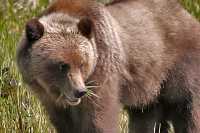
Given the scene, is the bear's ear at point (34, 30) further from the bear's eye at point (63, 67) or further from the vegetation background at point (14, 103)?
the vegetation background at point (14, 103)

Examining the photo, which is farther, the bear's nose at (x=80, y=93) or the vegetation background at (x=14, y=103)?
the vegetation background at (x=14, y=103)

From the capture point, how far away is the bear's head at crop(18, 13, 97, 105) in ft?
18.2

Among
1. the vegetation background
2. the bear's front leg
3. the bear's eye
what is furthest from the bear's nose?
the vegetation background

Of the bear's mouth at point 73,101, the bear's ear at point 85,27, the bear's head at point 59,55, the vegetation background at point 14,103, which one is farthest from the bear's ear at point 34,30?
the vegetation background at point 14,103

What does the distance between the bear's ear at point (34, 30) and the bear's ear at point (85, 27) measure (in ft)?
0.95

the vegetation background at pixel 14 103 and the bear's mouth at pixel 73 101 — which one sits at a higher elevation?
the bear's mouth at pixel 73 101

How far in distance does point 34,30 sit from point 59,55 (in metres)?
0.27

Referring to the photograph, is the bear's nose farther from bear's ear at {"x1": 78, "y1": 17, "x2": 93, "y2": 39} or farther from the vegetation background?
the vegetation background

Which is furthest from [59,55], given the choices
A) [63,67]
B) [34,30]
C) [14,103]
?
[14,103]

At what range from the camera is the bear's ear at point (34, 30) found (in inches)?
221

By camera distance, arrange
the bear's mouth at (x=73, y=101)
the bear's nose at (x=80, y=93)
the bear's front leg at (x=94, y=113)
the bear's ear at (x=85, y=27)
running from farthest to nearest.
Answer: the bear's front leg at (x=94, y=113), the bear's ear at (x=85, y=27), the bear's mouth at (x=73, y=101), the bear's nose at (x=80, y=93)

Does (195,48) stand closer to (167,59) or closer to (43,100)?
(167,59)

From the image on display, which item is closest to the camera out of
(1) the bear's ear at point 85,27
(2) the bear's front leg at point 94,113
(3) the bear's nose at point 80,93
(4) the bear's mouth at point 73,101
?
(3) the bear's nose at point 80,93

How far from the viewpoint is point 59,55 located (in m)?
5.55
